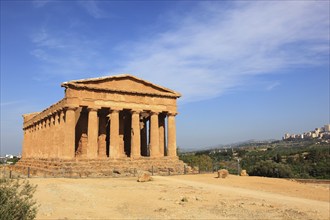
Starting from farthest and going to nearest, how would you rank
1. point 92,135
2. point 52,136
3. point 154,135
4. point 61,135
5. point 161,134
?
point 161,134
point 52,136
point 154,135
point 61,135
point 92,135

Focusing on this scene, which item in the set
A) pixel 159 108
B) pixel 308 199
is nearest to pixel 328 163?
pixel 159 108

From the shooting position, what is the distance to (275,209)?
1588cm

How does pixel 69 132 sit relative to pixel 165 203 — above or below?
above

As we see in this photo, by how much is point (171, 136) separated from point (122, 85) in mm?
7939

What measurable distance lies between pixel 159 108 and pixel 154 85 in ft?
8.42

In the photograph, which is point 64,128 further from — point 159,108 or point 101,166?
point 159,108

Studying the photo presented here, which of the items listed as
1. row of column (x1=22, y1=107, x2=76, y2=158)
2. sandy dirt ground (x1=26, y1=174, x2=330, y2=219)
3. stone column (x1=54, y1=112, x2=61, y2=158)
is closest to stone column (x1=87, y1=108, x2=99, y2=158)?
row of column (x1=22, y1=107, x2=76, y2=158)

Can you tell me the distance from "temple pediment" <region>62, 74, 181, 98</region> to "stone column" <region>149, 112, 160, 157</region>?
2.69 meters

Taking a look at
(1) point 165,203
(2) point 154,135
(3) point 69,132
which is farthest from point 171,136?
(1) point 165,203

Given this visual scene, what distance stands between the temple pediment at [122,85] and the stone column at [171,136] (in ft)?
8.79

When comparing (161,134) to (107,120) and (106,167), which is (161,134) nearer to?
(107,120)

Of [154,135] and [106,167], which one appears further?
[154,135]

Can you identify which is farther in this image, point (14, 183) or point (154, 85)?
point (154, 85)

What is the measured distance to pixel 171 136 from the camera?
119 ft
